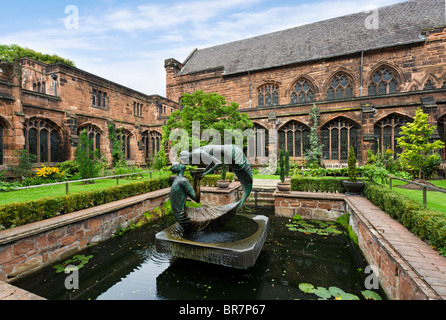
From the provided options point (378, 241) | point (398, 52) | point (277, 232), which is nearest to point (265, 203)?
point (277, 232)

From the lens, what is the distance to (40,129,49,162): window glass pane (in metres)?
13.7

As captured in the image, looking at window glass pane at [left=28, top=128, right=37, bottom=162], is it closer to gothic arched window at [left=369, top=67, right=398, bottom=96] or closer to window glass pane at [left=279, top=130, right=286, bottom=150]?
window glass pane at [left=279, top=130, right=286, bottom=150]

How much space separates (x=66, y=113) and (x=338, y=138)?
64.9 ft

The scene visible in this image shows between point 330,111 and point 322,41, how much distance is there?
10.2m

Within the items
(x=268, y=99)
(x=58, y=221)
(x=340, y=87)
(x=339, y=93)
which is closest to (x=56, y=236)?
(x=58, y=221)

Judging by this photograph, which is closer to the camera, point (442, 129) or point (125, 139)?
point (442, 129)

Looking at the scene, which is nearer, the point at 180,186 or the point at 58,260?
the point at 180,186

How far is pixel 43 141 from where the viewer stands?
13.8 metres

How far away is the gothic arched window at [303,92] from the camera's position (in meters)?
20.4

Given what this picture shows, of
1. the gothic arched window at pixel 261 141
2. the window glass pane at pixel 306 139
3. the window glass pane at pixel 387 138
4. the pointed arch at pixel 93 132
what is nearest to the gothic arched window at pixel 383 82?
the window glass pane at pixel 387 138

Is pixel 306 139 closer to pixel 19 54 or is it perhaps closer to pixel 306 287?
pixel 306 287

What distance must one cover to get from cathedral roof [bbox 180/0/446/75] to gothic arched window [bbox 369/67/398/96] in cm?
209
